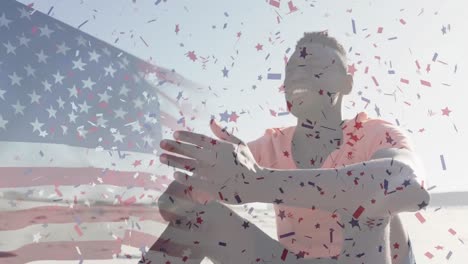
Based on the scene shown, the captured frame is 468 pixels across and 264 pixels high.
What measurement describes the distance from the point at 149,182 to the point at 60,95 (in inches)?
19.7

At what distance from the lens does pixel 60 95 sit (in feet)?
7.14

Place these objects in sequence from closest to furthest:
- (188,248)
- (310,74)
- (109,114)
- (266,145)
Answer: (188,248) → (310,74) → (266,145) → (109,114)

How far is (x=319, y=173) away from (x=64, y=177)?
4.92ft

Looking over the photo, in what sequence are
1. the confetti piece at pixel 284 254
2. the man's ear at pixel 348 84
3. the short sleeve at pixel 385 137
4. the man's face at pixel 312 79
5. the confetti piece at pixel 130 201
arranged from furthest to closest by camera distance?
the confetti piece at pixel 130 201 < the man's ear at pixel 348 84 < the man's face at pixel 312 79 < the short sleeve at pixel 385 137 < the confetti piece at pixel 284 254

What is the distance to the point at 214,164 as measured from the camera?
1.07 meters

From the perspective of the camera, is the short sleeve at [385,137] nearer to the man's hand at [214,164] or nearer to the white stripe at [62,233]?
the man's hand at [214,164]

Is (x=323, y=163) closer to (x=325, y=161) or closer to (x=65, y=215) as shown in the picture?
(x=325, y=161)

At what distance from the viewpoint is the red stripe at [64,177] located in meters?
2.27

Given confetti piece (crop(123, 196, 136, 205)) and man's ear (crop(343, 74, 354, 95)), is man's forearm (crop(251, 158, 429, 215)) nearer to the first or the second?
man's ear (crop(343, 74, 354, 95))

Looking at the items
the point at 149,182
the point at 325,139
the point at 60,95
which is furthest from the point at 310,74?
the point at 60,95

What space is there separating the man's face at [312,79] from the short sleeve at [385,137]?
0.15 meters

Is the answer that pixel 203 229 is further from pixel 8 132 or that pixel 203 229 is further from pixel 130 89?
pixel 8 132
